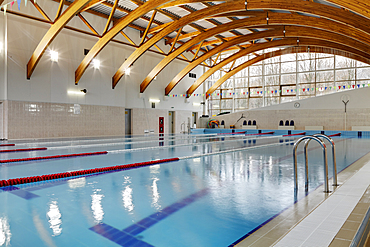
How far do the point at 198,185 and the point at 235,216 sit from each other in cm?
132

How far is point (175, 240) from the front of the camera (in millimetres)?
2129

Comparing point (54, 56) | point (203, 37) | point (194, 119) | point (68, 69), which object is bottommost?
point (194, 119)

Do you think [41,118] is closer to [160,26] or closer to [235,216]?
[160,26]

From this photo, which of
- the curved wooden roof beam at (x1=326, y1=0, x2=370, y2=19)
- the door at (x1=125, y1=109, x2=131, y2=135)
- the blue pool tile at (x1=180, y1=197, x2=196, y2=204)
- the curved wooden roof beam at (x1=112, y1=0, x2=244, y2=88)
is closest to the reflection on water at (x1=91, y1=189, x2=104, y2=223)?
the blue pool tile at (x1=180, y1=197, x2=196, y2=204)

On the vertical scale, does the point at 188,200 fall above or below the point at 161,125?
below

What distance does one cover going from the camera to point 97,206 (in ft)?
9.74

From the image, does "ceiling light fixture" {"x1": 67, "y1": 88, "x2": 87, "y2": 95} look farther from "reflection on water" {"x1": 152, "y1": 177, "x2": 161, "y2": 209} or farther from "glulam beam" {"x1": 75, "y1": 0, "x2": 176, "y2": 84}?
"reflection on water" {"x1": 152, "y1": 177, "x2": 161, "y2": 209}

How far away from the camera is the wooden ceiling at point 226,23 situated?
35.7ft

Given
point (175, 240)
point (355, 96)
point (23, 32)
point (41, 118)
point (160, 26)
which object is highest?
point (160, 26)

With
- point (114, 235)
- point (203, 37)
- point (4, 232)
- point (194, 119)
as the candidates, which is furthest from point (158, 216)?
point (194, 119)

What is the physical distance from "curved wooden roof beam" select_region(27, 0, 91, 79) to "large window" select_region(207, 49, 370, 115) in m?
13.6

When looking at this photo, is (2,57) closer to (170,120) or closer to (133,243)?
(170,120)

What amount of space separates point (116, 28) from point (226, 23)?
620 cm

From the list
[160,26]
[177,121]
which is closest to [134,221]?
[160,26]
